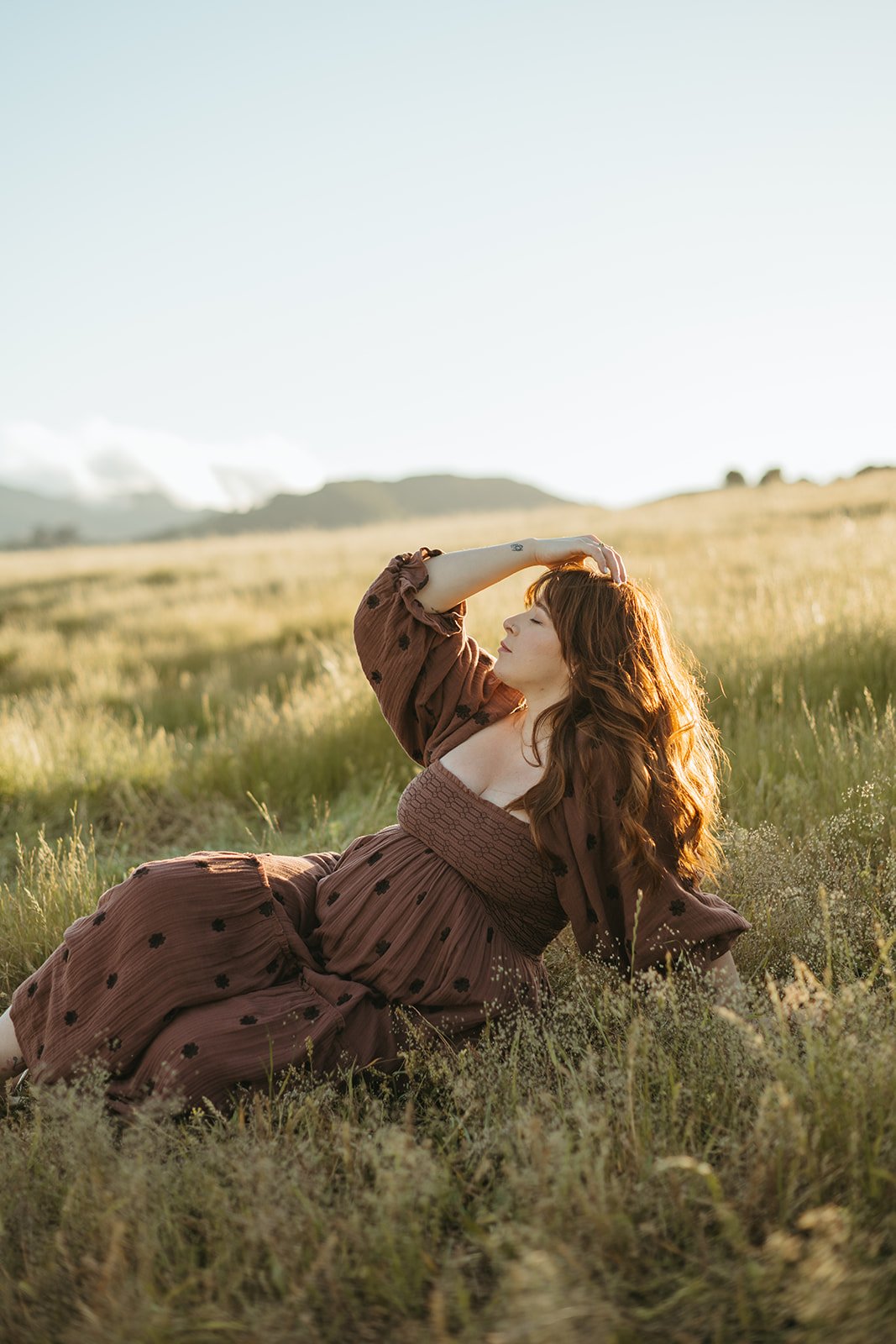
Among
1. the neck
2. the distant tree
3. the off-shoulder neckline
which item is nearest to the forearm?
the neck

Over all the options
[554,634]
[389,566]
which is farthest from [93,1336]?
[389,566]

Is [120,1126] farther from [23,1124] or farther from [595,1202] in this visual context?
[595,1202]

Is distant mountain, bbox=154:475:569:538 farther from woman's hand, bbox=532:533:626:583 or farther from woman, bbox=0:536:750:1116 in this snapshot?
woman, bbox=0:536:750:1116

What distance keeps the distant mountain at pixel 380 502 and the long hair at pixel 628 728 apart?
83615 millimetres

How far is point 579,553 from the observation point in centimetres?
259

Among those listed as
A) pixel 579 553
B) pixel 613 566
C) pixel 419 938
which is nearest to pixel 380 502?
pixel 579 553

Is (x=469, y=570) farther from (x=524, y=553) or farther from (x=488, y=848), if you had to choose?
(x=488, y=848)

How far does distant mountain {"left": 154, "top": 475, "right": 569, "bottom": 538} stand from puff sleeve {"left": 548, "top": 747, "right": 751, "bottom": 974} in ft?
275

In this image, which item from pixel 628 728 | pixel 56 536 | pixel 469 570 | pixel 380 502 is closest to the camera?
pixel 628 728

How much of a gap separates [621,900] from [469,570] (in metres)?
0.97

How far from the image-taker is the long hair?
2.29 metres

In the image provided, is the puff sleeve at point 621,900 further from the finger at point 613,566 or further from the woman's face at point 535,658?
the finger at point 613,566

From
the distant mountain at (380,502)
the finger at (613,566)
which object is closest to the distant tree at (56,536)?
the distant mountain at (380,502)

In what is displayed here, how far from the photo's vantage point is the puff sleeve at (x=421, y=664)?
107 inches
